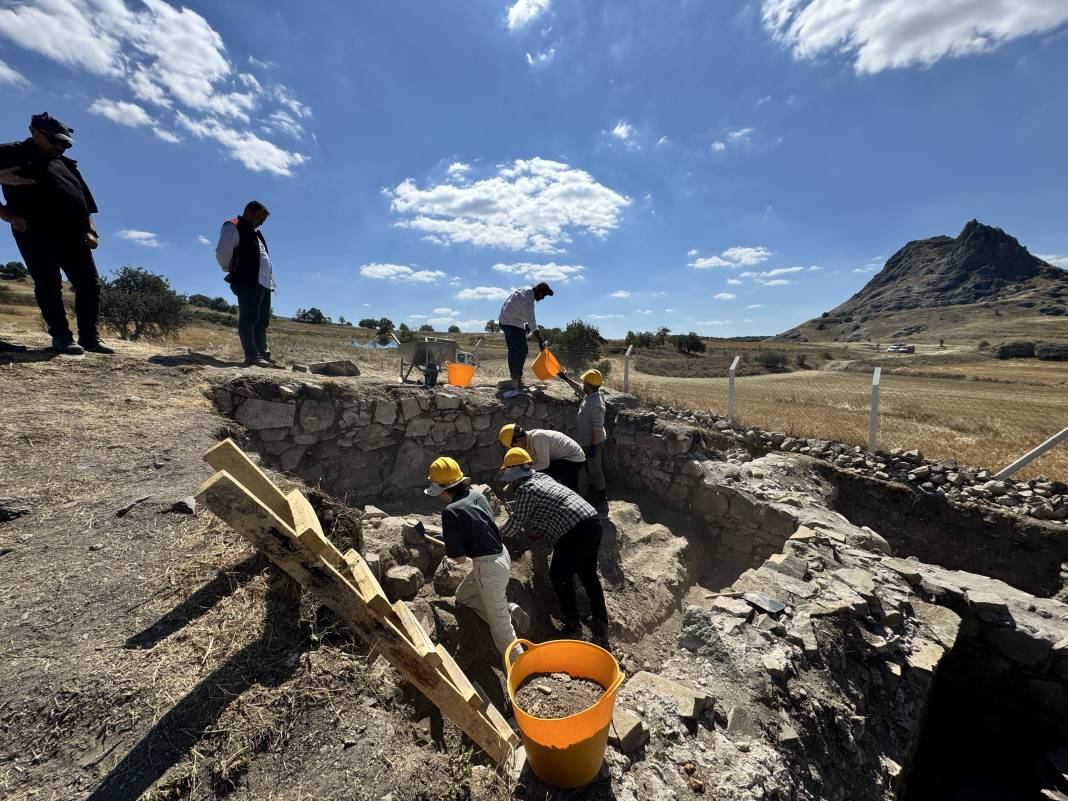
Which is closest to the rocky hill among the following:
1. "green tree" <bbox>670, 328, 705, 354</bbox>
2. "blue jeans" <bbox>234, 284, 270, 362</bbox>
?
"green tree" <bbox>670, 328, 705, 354</bbox>

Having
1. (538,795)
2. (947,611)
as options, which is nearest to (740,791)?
(538,795)

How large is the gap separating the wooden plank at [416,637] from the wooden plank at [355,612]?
36 millimetres

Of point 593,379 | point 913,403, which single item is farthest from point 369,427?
point 913,403

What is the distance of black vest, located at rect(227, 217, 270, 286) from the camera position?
611 cm

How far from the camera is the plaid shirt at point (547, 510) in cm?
406

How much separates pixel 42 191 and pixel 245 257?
74.3 inches

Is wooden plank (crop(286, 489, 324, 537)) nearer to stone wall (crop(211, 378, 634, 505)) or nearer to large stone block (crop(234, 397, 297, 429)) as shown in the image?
stone wall (crop(211, 378, 634, 505))

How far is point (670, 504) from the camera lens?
25.7ft

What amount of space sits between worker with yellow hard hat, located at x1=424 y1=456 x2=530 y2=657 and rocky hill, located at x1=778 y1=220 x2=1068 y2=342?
234 feet

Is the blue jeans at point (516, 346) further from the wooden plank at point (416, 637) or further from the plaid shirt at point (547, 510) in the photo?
the wooden plank at point (416, 637)

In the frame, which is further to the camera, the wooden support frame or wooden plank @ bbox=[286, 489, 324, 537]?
wooden plank @ bbox=[286, 489, 324, 537]

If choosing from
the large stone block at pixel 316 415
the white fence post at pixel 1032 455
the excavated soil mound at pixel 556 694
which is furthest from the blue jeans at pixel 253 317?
the white fence post at pixel 1032 455

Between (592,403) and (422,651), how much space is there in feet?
16.1

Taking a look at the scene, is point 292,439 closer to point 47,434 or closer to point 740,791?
point 47,434
